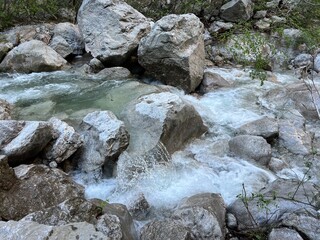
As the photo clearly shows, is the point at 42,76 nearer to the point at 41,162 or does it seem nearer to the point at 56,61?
the point at 56,61

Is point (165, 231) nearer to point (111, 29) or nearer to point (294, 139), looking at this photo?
point (294, 139)

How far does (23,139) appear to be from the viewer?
429cm

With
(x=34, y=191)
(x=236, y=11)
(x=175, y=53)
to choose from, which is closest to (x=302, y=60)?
(x=236, y=11)

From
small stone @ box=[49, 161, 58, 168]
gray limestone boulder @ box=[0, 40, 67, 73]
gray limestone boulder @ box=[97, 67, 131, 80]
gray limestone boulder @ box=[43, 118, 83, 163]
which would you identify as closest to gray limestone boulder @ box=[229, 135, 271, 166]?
gray limestone boulder @ box=[43, 118, 83, 163]

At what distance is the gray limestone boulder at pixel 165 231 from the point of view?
325 cm

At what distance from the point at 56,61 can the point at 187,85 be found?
2.99 m

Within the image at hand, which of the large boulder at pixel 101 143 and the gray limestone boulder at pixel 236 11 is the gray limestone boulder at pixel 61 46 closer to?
the large boulder at pixel 101 143

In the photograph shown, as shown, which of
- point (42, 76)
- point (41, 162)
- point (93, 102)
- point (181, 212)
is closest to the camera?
point (181, 212)

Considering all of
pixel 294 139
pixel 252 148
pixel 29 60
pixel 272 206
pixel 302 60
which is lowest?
pixel 302 60

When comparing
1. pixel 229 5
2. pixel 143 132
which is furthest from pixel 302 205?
pixel 229 5

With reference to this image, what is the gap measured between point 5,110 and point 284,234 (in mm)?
4496

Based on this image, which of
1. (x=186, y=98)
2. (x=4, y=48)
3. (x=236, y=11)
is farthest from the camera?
(x=236, y=11)

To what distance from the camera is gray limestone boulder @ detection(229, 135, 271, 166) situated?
16.4 feet

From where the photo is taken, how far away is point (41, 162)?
178 inches
